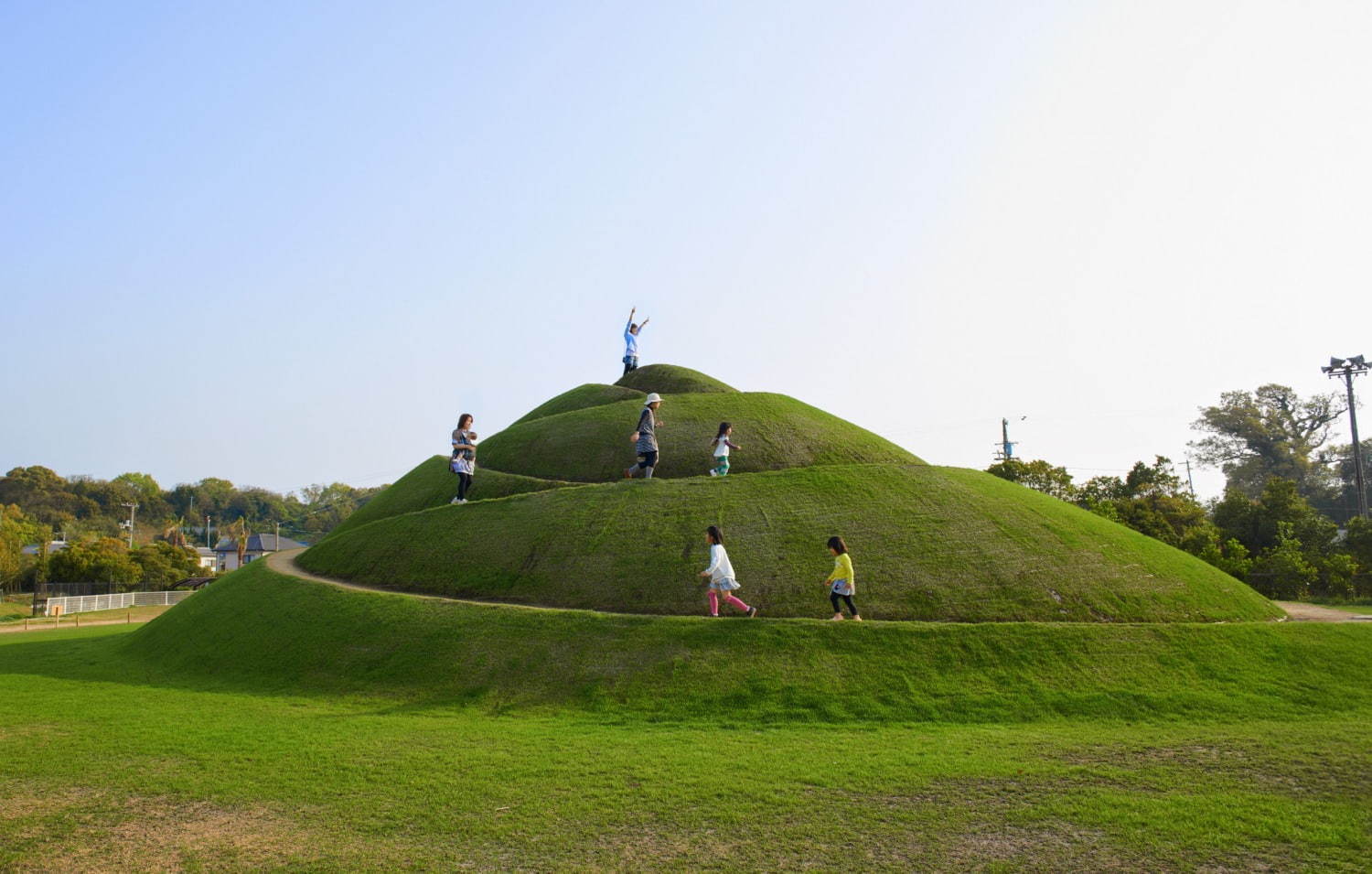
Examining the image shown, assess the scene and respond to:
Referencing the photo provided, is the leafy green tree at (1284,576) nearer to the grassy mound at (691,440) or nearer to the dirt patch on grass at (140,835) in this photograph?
the grassy mound at (691,440)

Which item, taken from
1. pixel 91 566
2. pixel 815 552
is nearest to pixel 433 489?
pixel 815 552

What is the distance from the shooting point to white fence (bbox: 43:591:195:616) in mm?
59000

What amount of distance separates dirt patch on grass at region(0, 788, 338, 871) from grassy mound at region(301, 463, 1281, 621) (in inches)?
451

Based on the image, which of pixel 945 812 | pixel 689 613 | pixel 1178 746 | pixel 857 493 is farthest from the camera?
pixel 857 493

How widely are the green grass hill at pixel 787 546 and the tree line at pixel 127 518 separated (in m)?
52.2

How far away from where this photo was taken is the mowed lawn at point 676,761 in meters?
8.88

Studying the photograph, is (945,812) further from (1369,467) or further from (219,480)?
(219,480)

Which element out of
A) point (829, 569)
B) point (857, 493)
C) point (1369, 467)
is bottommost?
point (829, 569)

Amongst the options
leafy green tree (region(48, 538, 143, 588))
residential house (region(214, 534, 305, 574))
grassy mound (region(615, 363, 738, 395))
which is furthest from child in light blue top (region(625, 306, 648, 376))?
residential house (region(214, 534, 305, 574))

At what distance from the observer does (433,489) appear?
112ft

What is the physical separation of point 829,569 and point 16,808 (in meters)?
16.0

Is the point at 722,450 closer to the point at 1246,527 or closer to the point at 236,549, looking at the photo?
the point at 1246,527

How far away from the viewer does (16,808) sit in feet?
33.8

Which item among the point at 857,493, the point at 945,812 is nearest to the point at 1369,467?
the point at 857,493
